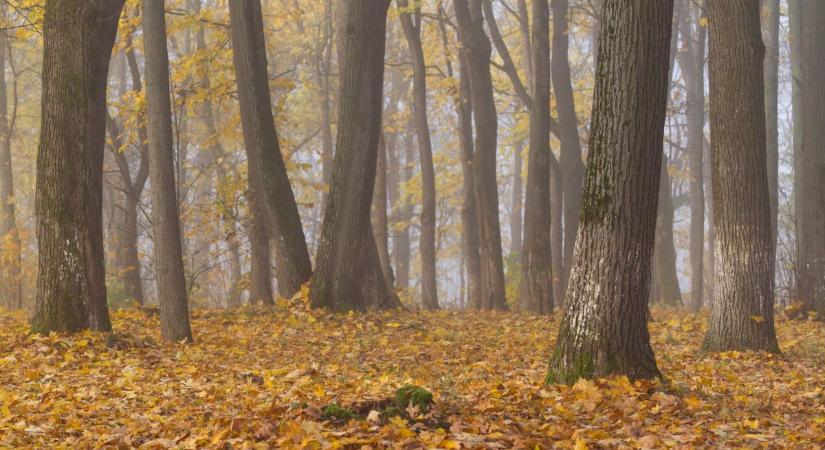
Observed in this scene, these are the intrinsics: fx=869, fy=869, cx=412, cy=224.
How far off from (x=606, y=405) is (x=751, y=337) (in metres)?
4.37

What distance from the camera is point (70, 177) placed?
409 inches

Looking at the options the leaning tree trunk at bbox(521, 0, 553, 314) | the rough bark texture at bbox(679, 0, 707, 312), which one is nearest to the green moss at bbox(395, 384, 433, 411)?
the leaning tree trunk at bbox(521, 0, 553, 314)

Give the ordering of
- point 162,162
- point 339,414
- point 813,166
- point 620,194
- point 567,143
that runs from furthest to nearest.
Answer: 1. point 567,143
2. point 813,166
3. point 162,162
4. point 620,194
5. point 339,414

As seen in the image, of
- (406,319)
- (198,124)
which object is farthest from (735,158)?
(198,124)

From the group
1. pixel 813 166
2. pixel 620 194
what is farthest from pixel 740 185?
pixel 813 166

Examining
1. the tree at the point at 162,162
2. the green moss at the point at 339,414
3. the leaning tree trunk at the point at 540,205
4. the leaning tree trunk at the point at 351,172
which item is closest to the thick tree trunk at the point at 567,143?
the leaning tree trunk at the point at 540,205

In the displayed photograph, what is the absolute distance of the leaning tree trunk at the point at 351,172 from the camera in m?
13.6

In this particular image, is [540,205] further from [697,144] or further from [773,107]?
[697,144]

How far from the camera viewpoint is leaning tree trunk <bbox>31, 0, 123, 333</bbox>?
10344 millimetres

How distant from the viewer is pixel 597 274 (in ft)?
24.2

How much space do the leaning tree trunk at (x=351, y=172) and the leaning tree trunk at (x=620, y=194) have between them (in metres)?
6.61

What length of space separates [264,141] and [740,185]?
7.48 m

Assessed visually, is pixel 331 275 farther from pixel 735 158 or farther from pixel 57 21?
pixel 735 158

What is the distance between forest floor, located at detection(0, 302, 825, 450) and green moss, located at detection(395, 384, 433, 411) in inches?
2.3
